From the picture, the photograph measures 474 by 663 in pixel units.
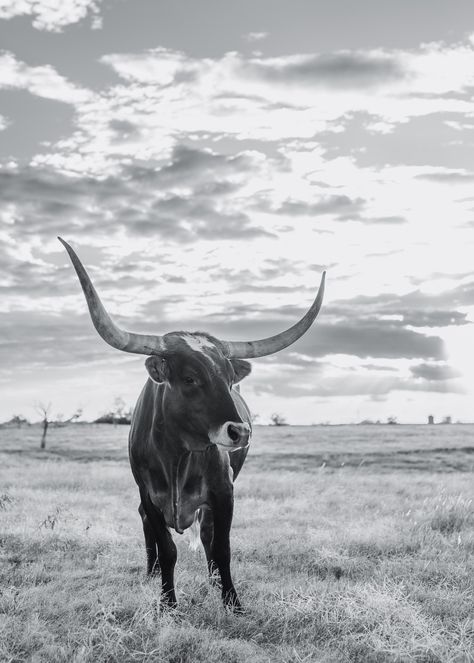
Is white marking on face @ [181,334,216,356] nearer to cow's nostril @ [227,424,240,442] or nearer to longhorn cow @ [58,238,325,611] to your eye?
longhorn cow @ [58,238,325,611]

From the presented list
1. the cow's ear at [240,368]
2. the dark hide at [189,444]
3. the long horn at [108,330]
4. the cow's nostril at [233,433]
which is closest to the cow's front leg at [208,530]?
the dark hide at [189,444]

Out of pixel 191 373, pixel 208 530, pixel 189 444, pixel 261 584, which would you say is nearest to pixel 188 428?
pixel 189 444

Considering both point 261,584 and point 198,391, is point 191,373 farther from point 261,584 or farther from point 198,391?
point 261,584

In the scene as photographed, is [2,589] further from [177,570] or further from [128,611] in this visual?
[177,570]

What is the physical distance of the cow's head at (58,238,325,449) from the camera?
5770 millimetres

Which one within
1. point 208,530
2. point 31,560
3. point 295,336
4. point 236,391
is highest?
point 295,336

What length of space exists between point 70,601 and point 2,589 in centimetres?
75

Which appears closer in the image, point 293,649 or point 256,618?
point 293,649

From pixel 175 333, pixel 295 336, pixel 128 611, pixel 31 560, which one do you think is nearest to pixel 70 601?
pixel 128 611

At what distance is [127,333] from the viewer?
6129mm

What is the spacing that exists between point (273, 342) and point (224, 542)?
6.34ft

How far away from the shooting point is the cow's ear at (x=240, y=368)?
656 cm

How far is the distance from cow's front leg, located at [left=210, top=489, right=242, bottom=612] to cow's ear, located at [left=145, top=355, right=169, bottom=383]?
131 centimetres

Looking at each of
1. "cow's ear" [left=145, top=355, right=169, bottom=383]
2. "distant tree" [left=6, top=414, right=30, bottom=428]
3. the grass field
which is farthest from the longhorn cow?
"distant tree" [left=6, top=414, right=30, bottom=428]
